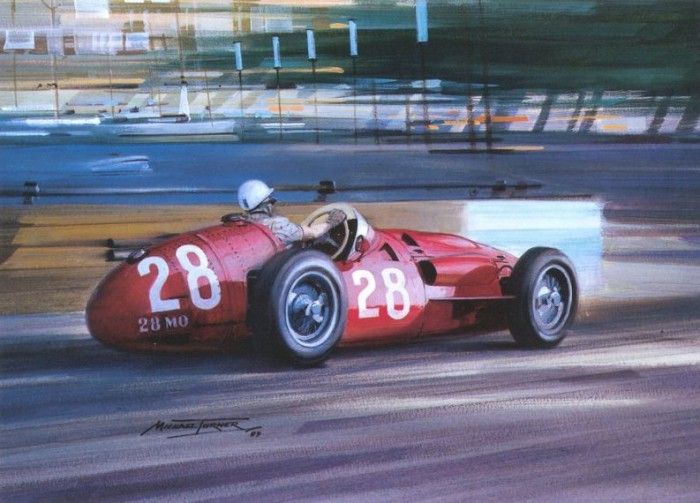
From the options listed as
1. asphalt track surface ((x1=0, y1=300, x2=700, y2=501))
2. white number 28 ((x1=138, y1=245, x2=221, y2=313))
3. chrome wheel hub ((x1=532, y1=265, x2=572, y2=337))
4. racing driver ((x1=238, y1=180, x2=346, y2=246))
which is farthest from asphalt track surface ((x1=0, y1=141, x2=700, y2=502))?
racing driver ((x1=238, y1=180, x2=346, y2=246))

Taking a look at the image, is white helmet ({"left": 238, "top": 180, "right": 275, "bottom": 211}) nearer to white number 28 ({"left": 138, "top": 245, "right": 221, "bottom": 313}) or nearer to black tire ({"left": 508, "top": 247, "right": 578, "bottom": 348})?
white number 28 ({"left": 138, "top": 245, "right": 221, "bottom": 313})

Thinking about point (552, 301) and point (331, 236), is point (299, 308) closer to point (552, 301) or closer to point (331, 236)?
point (331, 236)

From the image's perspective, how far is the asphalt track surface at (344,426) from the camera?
123 inches

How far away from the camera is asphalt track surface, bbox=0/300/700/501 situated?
10.3 ft

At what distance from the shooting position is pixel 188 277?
3.29 meters

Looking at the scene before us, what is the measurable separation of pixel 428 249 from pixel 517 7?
3.37 ft

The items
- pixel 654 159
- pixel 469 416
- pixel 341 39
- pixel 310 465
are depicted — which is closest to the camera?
pixel 310 465

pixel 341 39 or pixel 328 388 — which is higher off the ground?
pixel 341 39

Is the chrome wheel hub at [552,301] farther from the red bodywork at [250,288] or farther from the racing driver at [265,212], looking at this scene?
the racing driver at [265,212]

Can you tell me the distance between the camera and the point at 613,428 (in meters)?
3.45

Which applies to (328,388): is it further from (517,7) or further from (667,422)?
(517,7)

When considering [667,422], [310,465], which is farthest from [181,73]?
[667,422]
